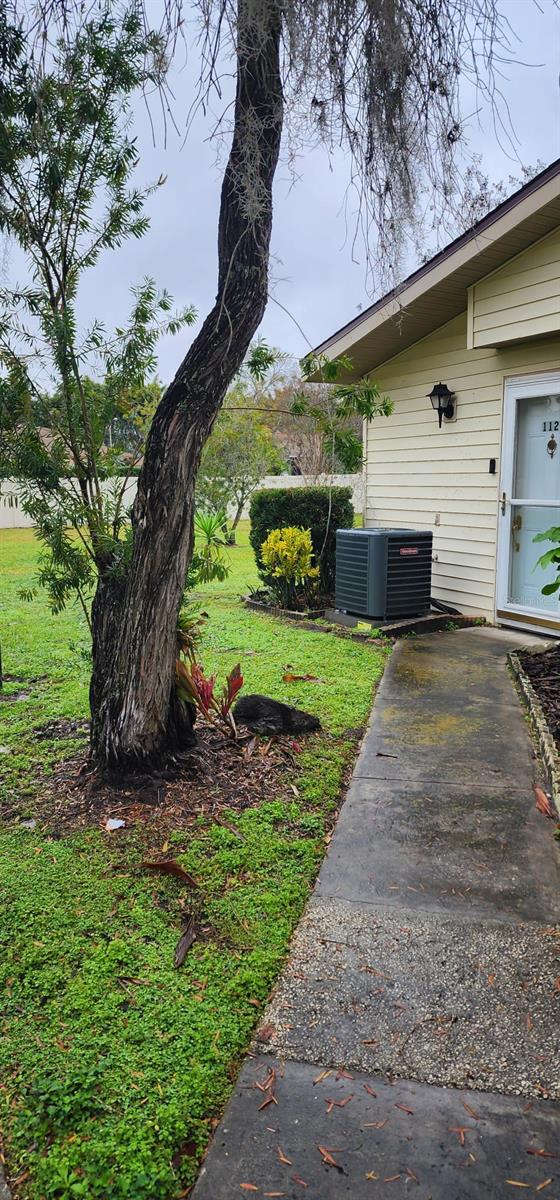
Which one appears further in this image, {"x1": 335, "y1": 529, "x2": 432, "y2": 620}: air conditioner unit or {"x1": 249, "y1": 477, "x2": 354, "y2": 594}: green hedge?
{"x1": 249, "y1": 477, "x2": 354, "y2": 594}: green hedge

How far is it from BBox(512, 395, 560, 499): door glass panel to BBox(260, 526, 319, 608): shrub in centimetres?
226

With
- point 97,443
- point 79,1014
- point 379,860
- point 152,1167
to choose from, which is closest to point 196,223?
point 97,443

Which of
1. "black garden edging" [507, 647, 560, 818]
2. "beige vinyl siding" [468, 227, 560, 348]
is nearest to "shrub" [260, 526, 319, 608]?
"beige vinyl siding" [468, 227, 560, 348]

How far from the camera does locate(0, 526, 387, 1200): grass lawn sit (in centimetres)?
161

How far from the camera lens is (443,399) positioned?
7.53m

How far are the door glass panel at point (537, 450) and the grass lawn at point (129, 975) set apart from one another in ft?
12.1

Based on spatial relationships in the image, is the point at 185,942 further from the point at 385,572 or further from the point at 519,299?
the point at 519,299

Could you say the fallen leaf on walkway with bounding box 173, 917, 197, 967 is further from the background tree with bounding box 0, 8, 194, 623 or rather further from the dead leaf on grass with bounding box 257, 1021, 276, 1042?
the background tree with bounding box 0, 8, 194, 623

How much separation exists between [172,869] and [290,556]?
17.7ft

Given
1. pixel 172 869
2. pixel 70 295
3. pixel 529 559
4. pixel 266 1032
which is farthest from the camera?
pixel 529 559

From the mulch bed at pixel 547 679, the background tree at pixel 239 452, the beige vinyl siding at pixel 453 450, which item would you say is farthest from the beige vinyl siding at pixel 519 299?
the background tree at pixel 239 452

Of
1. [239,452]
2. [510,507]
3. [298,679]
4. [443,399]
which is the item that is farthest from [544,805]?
[239,452]

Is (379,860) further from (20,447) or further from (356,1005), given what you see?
(20,447)

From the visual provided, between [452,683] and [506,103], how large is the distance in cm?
349
